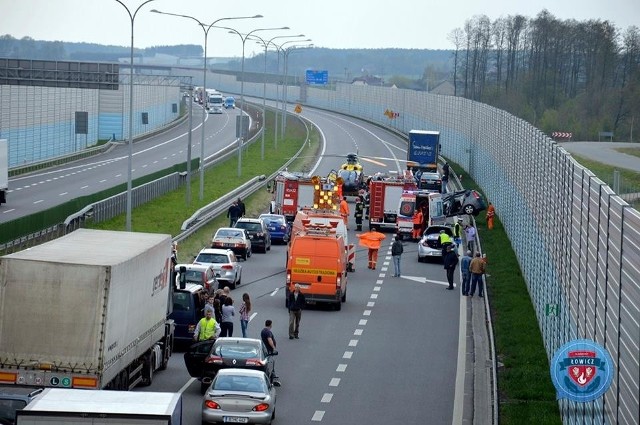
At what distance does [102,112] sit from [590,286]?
9753 centimetres

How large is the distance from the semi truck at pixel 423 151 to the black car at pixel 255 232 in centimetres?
3132

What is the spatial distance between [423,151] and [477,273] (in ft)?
141

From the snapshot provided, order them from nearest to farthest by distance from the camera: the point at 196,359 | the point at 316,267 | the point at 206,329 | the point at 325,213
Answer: the point at 196,359
the point at 206,329
the point at 316,267
the point at 325,213

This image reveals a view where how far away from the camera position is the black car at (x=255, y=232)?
2051 inches

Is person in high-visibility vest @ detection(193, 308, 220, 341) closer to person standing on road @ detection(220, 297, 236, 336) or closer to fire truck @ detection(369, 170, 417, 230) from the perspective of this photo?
person standing on road @ detection(220, 297, 236, 336)

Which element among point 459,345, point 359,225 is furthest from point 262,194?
point 459,345

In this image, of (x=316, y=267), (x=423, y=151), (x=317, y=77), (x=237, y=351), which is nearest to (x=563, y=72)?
(x=423, y=151)

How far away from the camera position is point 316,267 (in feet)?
124

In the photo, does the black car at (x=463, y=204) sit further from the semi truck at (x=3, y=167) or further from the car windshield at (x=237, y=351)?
the car windshield at (x=237, y=351)

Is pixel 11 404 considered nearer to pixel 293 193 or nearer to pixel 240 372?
pixel 240 372

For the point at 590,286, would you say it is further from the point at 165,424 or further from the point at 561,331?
the point at 165,424

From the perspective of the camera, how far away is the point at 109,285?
22.0 meters

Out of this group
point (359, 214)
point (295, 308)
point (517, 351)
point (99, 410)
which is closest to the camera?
point (99, 410)

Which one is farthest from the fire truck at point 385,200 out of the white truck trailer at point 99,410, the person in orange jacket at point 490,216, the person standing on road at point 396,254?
the white truck trailer at point 99,410
